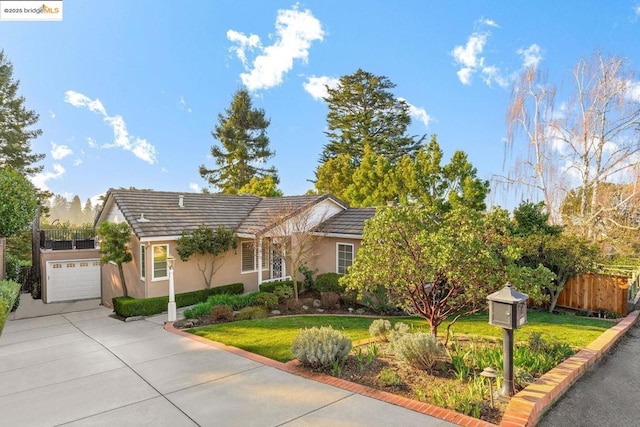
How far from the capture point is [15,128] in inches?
1332

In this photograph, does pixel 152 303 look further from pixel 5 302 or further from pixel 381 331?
pixel 381 331

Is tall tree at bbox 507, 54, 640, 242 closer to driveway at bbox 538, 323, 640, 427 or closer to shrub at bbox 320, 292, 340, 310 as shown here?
shrub at bbox 320, 292, 340, 310

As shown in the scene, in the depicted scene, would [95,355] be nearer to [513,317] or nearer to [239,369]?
[239,369]

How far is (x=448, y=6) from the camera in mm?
18453

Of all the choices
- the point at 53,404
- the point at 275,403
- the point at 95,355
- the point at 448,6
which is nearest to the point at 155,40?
the point at 448,6

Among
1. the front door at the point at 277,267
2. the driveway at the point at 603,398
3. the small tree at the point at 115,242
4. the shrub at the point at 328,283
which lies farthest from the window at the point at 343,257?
the driveway at the point at 603,398

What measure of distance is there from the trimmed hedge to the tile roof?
18.8 ft

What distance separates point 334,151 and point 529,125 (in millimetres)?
21612

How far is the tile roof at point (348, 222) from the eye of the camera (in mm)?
16094

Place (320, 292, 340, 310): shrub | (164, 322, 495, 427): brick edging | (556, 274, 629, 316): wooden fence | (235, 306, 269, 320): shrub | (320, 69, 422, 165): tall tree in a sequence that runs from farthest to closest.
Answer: (320, 69, 422, 165): tall tree → (320, 292, 340, 310): shrub → (235, 306, 269, 320): shrub → (556, 274, 629, 316): wooden fence → (164, 322, 495, 427): brick edging

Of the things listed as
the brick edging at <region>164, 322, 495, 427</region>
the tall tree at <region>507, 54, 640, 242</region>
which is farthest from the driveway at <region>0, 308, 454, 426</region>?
the tall tree at <region>507, 54, 640, 242</region>

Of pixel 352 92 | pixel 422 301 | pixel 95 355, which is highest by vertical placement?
pixel 352 92

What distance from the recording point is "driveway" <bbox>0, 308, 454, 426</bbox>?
17.2ft

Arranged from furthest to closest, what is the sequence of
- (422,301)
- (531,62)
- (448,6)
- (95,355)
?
1. (531,62)
2. (448,6)
3. (95,355)
4. (422,301)
